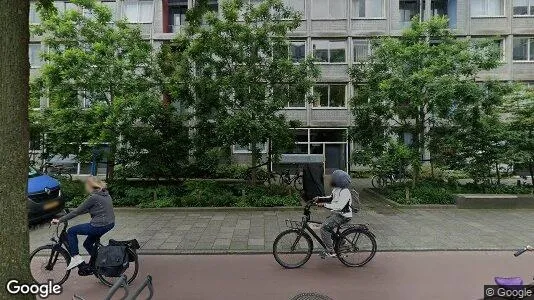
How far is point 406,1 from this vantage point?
85.2 ft

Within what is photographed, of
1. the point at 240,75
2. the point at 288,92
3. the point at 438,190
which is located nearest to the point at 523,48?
the point at 438,190

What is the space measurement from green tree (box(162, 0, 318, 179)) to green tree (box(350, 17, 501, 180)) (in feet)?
8.61

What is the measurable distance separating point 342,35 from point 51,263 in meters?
22.6

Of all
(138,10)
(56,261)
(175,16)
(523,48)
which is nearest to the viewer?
(56,261)

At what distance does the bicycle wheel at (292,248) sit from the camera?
20.6 feet

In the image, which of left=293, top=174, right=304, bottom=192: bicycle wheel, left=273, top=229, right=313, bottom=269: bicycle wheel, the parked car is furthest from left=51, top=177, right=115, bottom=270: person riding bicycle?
left=293, top=174, right=304, bottom=192: bicycle wheel

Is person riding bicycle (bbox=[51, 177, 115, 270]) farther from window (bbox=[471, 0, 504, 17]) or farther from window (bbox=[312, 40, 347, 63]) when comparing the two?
window (bbox=[471, 0, 504, 17])

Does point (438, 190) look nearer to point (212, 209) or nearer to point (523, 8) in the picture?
point (212, 209)

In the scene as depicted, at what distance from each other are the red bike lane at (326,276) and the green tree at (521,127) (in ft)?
21.4

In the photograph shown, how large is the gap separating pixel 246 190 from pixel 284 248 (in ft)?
21.5

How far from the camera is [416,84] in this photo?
1230 cm

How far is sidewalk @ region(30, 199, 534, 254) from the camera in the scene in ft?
25.0

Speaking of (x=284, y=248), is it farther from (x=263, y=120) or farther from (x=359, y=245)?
(x=263, y=120)

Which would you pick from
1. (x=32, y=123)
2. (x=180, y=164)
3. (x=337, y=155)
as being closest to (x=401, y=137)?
(x=180, y=164)
